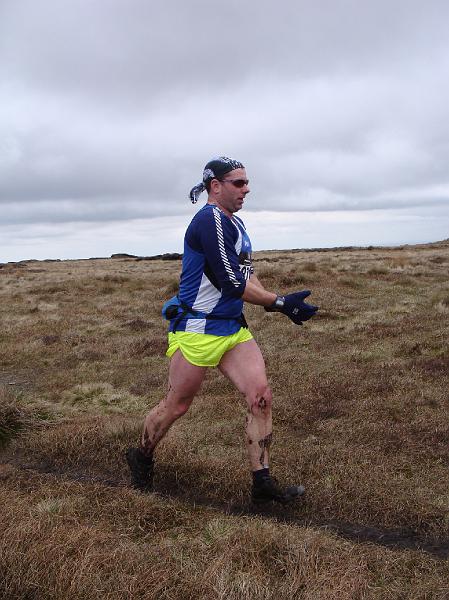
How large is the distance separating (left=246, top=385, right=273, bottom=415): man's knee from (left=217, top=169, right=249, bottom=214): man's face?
4.52ft

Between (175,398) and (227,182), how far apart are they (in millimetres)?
1692

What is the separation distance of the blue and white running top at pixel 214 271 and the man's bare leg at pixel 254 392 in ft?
0.72

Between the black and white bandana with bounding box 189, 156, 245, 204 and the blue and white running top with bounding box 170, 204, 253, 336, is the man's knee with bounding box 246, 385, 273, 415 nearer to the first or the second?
the blue and white running top with bounding box 170, 204, 253, 336

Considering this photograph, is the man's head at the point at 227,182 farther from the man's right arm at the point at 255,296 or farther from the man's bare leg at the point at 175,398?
the man's bare leg at the point at 175,398

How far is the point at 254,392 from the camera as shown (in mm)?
4191

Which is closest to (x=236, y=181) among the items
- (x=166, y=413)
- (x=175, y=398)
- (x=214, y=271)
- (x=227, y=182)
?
(x=227, y=182)

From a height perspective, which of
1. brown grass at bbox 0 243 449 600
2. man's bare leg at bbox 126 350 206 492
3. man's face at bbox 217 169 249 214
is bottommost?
brown grass at bbox 0 243 449 600

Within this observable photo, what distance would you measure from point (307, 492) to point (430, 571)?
1.26 meters

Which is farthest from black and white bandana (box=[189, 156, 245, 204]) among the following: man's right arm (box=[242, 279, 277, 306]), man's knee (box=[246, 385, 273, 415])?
man's knee (box=[246, 385, 273, 415])

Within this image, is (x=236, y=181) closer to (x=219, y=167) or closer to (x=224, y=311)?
(x=219, y=167)

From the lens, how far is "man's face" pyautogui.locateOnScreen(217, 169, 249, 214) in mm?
4191

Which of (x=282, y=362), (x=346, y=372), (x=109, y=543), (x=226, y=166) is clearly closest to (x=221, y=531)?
(x=109, y=543)

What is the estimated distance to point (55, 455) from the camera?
5.31 meters

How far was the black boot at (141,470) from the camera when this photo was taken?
4.50 m
